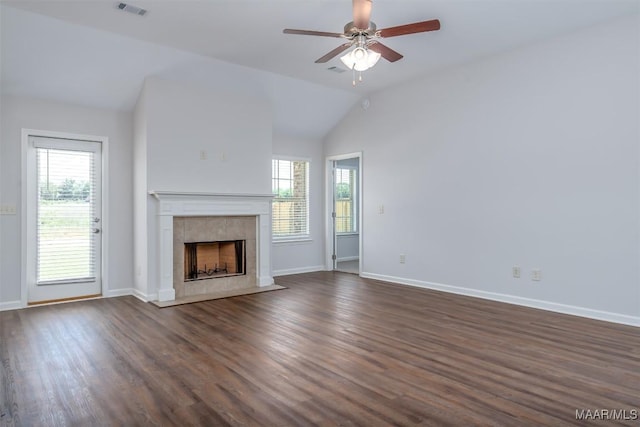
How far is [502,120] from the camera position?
5039 millimetres

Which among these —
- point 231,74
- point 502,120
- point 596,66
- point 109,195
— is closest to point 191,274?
point 109,195

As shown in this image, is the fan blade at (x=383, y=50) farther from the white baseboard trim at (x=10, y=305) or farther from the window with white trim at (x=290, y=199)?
the white baseboard trim at (x=10, y=305)

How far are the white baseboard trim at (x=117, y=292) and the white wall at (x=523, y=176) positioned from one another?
378 centimetres

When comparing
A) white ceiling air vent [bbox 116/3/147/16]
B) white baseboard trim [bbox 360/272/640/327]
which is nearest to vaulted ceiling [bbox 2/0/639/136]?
white ceiling air vent [bbox 116/3/147/16]

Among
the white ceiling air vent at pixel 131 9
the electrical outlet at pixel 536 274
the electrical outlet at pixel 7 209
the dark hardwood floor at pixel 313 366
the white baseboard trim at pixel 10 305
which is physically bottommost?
the dark hardwood floor at pixel 313 366

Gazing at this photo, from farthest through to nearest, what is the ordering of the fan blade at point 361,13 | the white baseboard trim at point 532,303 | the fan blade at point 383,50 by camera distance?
1. the white baseboard trim at point 532,303
2. the fan blade at point 383,50
3. the fan blade at point 361,13

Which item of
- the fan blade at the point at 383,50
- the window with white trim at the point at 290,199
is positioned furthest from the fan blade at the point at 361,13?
the window with white trim at the point at 290,199

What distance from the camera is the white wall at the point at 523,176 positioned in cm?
412

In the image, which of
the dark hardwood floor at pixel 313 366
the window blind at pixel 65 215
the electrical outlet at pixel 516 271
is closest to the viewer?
the dark hardwood floor at pixel 313 366

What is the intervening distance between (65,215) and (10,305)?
1.21 meters

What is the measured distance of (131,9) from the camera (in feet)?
12.7

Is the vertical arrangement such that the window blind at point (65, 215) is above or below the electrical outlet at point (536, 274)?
above

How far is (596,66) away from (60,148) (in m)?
6.35

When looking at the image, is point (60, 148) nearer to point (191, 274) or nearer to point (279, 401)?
point (191, 274)
